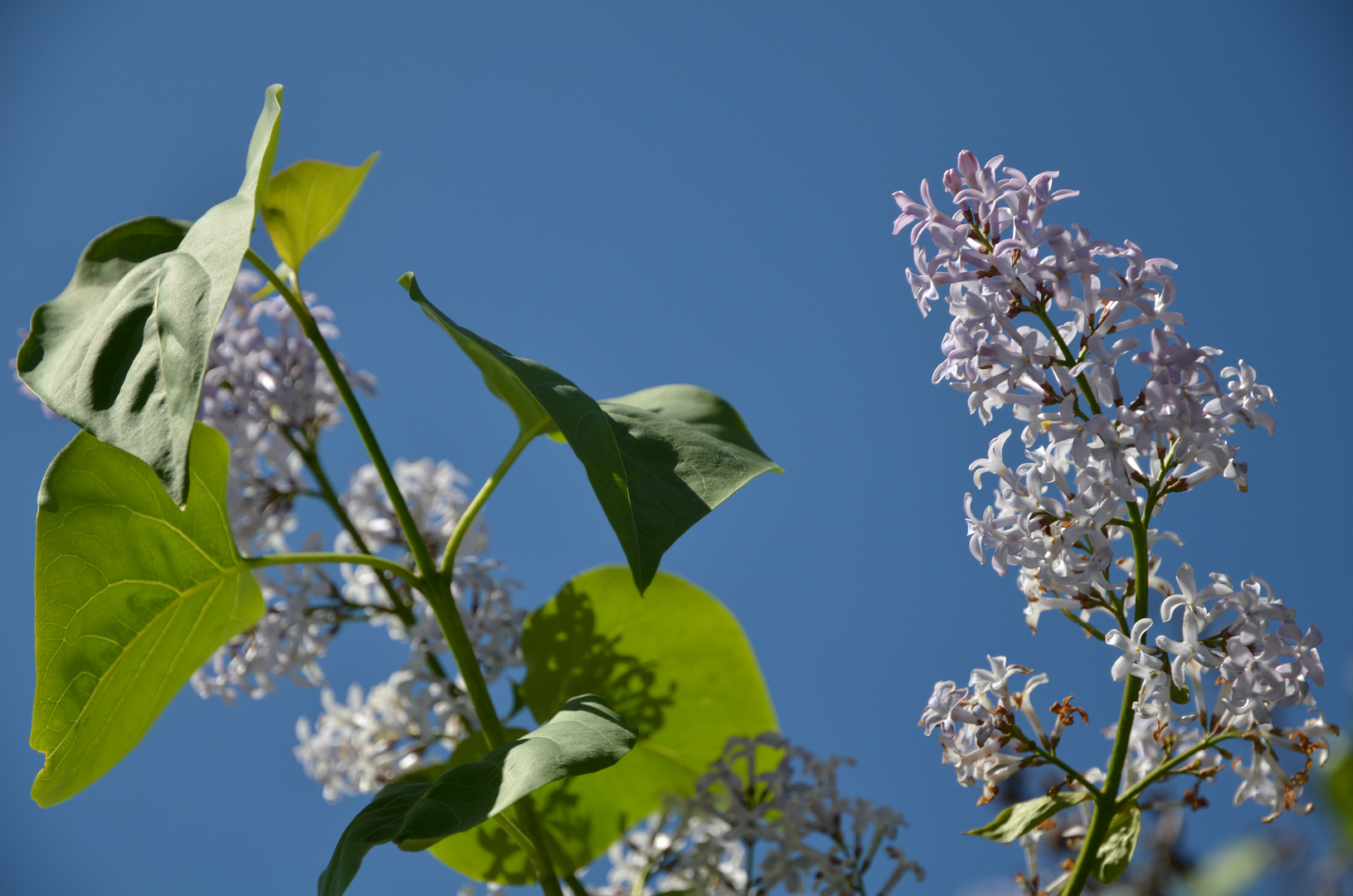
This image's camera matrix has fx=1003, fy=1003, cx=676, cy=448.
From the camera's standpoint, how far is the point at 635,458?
44cm

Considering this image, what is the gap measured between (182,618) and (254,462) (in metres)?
0.20

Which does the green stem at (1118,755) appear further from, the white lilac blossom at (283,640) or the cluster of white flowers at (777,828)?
the white lilac blossom at (283,640)

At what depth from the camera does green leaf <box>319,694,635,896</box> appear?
37cm

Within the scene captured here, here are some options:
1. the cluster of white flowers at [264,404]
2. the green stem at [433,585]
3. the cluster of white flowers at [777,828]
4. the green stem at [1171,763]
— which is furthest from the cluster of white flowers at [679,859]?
the cluster of white flowers at [264,404]

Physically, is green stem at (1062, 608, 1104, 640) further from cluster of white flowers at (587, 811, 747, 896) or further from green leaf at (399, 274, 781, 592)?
cluster of white flowers at (587, 811, 747, 896)

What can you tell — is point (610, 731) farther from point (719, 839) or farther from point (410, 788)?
point (719, 839)

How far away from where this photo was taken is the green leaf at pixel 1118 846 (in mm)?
406

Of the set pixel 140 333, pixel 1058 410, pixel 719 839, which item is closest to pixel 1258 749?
pixel 1058 410

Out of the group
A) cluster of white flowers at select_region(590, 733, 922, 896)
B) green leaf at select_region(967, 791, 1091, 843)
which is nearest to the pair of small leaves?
green leaf at select_region(967, 791, 1091, 843)

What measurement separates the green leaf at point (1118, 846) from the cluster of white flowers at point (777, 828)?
16cm

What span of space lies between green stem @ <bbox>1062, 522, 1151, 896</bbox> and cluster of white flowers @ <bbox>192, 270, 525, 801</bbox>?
14.0 inches

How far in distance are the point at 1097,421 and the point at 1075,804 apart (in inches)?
7.1

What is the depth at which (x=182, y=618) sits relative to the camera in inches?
21.0

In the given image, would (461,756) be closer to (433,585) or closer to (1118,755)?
(433,585)
